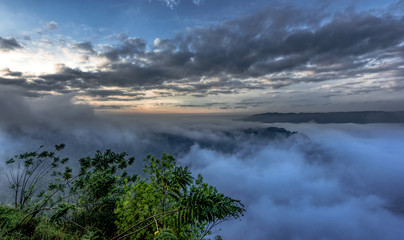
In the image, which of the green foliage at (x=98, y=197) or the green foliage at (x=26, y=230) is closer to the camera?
the green foliage at (x=26, y=230)

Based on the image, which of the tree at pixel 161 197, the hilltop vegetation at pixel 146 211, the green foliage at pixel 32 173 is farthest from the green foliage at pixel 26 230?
the green foliage at pixel 32 173

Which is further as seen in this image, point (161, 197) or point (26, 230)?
point (26, 230)

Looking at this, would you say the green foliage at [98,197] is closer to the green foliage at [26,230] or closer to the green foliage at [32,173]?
the green foliage at [26,230]

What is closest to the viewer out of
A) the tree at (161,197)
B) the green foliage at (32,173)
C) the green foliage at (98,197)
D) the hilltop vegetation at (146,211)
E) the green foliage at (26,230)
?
the hilltop vegetation at (146,211)

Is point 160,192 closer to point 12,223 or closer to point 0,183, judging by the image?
point 12,223

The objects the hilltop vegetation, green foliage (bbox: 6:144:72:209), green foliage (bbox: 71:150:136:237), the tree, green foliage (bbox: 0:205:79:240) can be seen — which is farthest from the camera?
green foliage (bbox: 6:144:72:209)

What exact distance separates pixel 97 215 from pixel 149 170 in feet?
19.0

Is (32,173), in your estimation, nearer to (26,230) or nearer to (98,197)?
(98,197)

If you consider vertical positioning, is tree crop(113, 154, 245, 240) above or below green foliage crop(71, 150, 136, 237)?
above

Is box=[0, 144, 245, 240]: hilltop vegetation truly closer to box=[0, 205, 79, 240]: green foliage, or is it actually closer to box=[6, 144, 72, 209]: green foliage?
box=[0, 205, 79, 240]: green foliage

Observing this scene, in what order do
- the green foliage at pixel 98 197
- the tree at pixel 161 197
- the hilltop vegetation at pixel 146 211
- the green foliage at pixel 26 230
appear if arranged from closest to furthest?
the hilltop vegetation at pixel 146 211, the tree at pixel 161 197, the green foliage at pixel 26 230, the green foliage at pixel 98 197

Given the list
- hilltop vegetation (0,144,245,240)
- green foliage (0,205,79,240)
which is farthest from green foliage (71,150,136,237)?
green foliage (0,205,79,240)

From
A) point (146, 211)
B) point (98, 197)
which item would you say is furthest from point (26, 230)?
point (146, 211)

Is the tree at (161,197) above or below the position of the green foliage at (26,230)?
above
